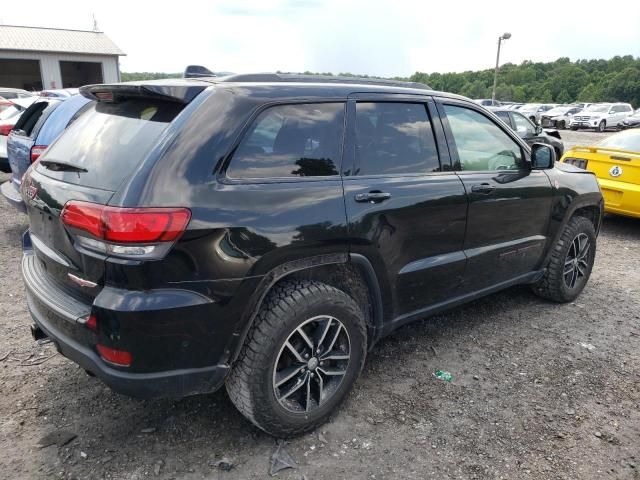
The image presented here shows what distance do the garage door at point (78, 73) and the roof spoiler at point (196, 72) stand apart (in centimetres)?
4225

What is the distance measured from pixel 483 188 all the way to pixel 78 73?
46.8m

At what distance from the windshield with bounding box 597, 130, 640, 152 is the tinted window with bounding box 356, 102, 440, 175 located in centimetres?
515

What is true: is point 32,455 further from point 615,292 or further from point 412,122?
point 615,292

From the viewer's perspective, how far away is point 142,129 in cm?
246

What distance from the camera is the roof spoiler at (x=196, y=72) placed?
3.08m

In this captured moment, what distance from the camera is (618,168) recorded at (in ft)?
22.7

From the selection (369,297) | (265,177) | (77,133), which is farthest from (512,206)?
(77,133)

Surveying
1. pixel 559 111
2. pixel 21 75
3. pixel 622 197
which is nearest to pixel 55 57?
pixel 21 75

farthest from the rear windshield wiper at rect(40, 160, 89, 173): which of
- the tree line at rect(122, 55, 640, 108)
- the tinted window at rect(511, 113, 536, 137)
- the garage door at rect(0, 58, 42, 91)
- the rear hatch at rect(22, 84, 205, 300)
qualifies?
the tree line at rect(122, 55, 640, 108)

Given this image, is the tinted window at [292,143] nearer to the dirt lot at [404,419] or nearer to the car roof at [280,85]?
the car roof at [280,85]

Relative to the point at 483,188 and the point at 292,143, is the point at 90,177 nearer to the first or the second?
the point at 292,143

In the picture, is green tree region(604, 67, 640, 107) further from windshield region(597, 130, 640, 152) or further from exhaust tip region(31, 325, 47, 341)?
exhaust tip region(31, 325, 47, 341)

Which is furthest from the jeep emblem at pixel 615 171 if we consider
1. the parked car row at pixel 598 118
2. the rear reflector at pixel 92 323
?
the parked car row at pixel 598 118

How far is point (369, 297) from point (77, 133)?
192 cm
